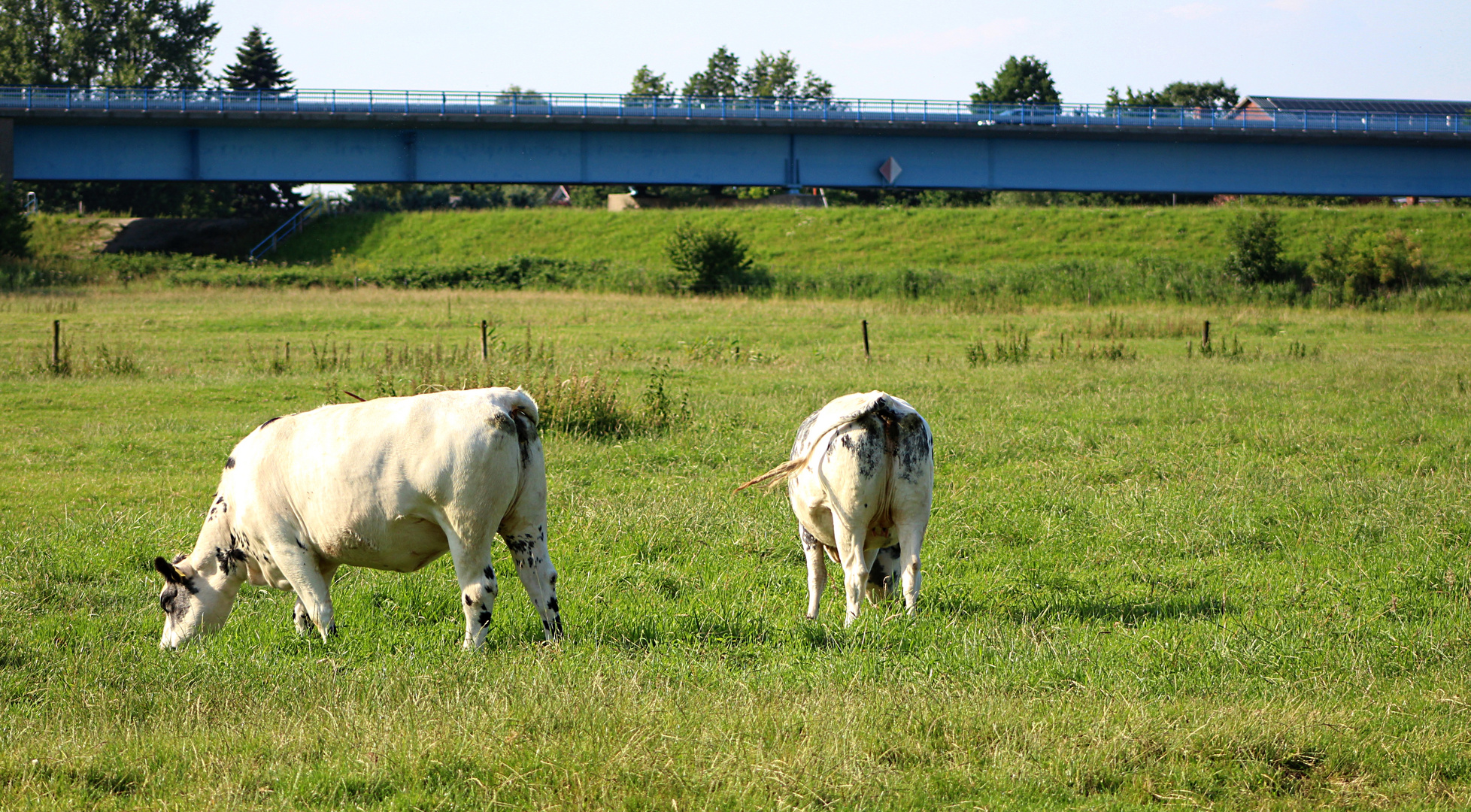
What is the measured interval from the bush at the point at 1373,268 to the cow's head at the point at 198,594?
4451cm

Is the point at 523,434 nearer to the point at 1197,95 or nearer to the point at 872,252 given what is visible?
the point at 872,252

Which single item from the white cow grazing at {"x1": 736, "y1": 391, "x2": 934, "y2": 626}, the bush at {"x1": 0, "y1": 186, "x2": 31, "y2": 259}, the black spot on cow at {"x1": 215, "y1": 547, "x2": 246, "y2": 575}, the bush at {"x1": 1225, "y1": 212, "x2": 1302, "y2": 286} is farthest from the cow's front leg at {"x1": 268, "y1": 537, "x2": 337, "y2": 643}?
the bush at {"x1": 0, "y1": 186, "x2": 31, "y2": 259}

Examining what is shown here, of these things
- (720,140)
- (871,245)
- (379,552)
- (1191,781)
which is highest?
(720,140)

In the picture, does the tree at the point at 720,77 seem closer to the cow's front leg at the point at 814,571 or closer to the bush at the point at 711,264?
the bush at the point at 711,264

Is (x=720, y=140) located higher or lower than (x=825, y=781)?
higher

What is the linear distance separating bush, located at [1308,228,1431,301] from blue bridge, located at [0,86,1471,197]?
57.9 ft

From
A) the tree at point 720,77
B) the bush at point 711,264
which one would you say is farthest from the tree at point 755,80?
the bush at point 711,264

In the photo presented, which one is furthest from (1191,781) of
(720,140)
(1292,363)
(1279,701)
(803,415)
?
(720,140)

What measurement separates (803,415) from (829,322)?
58.2 feet

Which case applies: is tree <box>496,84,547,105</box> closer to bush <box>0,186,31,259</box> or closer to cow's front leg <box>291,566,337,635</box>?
bush <box>0,186,31,259</box>

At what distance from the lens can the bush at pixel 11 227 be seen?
4969 centimetres

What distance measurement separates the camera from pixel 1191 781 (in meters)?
4.54

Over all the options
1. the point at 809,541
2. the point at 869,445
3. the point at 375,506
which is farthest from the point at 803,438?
the point at 375,506

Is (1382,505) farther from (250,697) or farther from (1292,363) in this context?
(1292,363)
